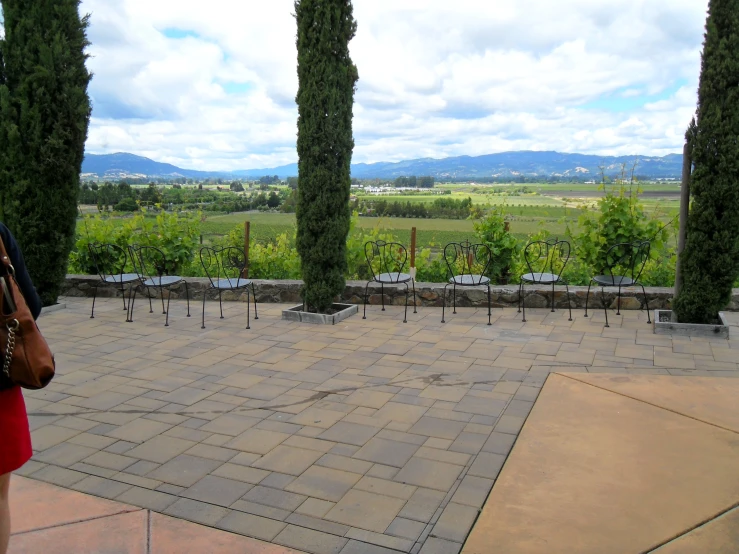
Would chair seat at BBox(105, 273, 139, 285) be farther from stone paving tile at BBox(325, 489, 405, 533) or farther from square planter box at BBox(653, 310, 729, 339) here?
square planter box at BBox(653, 310, 729, 339)

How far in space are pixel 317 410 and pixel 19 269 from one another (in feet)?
7.40

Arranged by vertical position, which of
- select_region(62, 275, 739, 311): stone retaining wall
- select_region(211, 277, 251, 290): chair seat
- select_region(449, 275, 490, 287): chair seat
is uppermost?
select_region(449, 275, 490, 287): chair seat

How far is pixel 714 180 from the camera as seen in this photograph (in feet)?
17.4

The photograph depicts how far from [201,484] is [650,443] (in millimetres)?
2429

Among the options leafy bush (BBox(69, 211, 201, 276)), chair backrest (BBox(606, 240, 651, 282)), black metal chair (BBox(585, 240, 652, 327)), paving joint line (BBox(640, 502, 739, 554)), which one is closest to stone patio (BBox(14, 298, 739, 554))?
black metal chair (BBox(585, 240, 652, 327))

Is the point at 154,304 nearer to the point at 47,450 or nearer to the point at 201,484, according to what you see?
the point at 47,450

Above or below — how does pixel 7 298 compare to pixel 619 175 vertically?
below

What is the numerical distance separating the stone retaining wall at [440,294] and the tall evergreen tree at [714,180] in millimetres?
948

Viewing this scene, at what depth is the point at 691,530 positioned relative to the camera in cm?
251

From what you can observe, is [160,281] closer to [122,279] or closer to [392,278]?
[122,279]

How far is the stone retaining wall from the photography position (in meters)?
6.64

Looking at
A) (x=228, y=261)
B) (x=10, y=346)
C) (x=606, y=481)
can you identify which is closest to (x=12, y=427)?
(x=10, y=346)

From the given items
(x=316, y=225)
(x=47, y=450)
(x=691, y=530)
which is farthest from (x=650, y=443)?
(x=316, y=225)

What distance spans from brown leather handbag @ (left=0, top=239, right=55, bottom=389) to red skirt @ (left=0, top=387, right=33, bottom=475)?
8 cm
